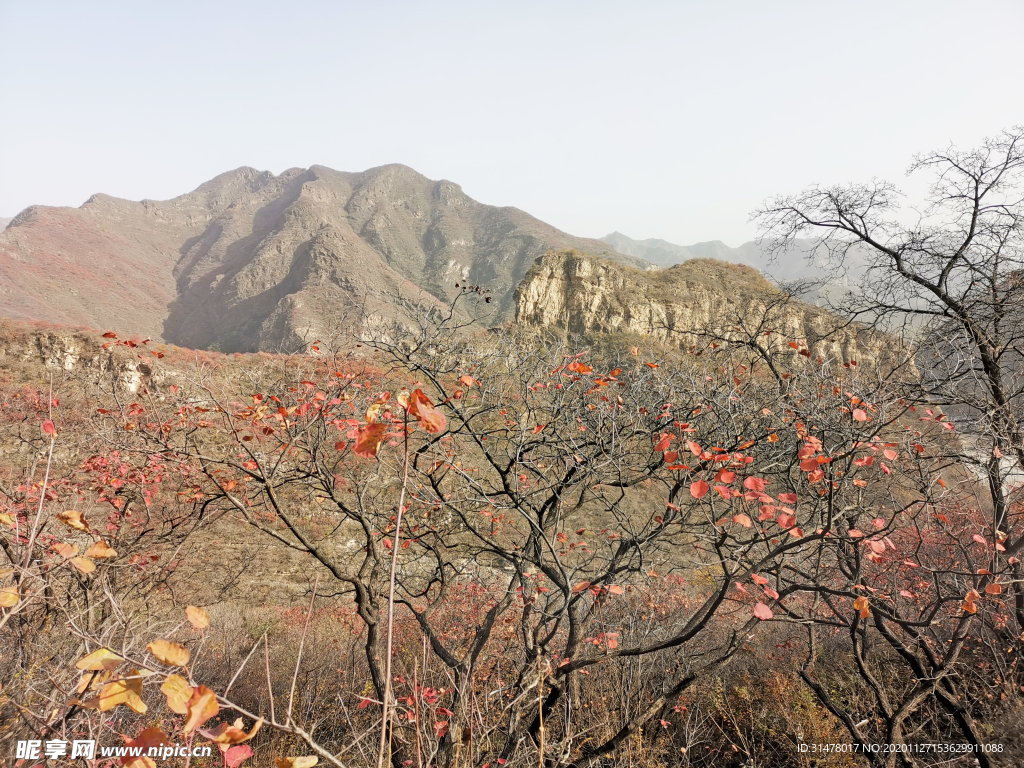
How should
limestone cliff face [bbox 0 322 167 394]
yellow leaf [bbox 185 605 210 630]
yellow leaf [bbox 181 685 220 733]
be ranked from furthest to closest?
limestone cliff face [bbox 0 322 167 394] → yellow leaf [bbox 185 605 210 630] → yellow leaf [bbox 181 685 220 733]

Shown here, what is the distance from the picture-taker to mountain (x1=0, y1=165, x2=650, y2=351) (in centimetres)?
5072

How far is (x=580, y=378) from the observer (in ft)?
15.8

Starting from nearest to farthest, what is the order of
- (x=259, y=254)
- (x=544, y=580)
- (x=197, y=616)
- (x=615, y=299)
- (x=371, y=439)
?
(x=371, y=439) → (x=197, y=616) → (x=544, y=580) → (x=615, y=299) → (x=259, y=254)

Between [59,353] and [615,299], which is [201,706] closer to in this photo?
[59,353]

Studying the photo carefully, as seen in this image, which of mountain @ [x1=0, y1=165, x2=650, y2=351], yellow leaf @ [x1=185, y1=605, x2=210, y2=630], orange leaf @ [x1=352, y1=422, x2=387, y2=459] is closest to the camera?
orange leaf @ [x1=352, y1=422, x2=387, y2=459]

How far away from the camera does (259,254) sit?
216ft

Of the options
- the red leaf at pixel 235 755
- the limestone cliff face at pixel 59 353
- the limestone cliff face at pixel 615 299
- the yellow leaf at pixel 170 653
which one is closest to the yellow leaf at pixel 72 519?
the yellow leaf at pixel 170 653

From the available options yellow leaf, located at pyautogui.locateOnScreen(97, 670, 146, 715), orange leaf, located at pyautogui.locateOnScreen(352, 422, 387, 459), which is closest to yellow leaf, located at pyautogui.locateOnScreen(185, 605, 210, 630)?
yellow leaf, located at pyautogui.locateOnScreen(97, 670, 146, 715)

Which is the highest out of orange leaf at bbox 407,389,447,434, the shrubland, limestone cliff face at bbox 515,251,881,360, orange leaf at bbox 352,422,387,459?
limestone cliff face at bbox 515,251,881,360

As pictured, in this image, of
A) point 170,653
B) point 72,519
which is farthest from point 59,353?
point 170,653

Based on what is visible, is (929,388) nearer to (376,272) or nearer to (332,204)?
(376,272)

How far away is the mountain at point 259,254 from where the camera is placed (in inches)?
1997

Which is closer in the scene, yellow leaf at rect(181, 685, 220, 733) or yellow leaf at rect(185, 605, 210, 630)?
yellow leaf at rect(181, 685, 220, 733)

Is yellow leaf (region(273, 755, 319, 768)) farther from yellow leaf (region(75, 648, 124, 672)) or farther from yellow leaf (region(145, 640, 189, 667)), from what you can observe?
yellow leaf (region(75, 648, 124, 672))
